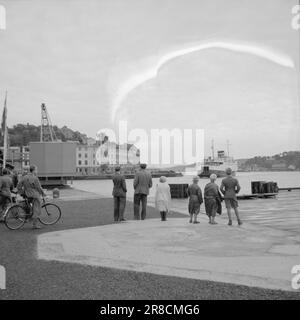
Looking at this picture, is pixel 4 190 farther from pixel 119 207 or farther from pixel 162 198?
pixel 162 198

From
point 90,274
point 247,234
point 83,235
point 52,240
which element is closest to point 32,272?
point 90,274

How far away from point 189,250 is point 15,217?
5.77 m

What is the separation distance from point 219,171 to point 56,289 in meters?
147

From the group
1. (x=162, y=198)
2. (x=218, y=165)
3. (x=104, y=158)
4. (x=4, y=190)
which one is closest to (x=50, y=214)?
(x=4, y=190)

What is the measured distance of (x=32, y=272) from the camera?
6691 millimetres

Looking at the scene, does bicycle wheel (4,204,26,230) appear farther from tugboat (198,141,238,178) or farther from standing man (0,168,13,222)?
tugboat (198,141,238,178)

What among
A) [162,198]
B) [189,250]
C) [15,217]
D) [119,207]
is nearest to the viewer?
[189,250]

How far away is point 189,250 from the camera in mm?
8492

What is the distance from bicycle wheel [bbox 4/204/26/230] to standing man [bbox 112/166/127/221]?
10.0 ft

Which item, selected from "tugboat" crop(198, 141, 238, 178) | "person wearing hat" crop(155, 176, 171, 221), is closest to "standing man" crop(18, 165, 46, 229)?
"person wearing hat" crop(155, 176, 171, 221)

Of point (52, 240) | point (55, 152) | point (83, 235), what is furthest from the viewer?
point (55, 152)

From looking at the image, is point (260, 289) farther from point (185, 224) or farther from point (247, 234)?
point (185, 224)

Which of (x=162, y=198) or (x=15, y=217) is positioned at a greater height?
(x=162, y=198)
